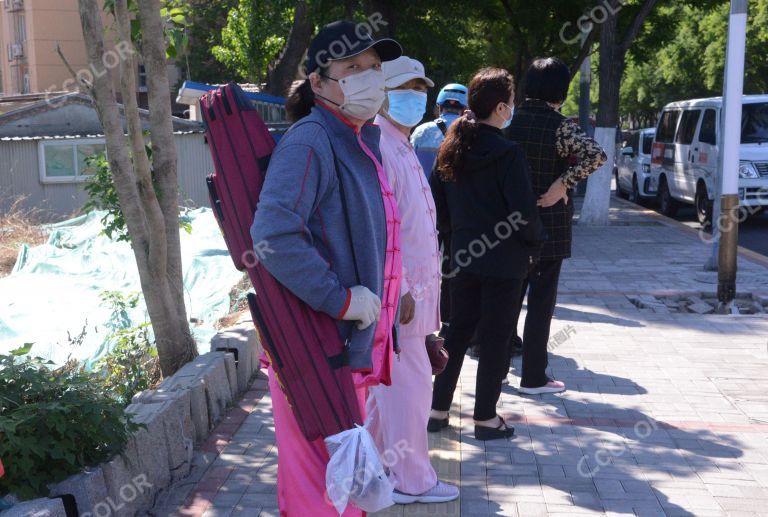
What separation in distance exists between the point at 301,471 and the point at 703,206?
14.2 meters

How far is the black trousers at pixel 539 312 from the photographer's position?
5.66 metres

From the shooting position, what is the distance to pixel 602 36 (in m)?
15.8

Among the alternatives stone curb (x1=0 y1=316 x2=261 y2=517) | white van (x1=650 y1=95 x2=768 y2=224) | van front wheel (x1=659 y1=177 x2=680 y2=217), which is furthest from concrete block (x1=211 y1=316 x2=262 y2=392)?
van front wheel (x1=659 y1=177 x2=680 y2=217)

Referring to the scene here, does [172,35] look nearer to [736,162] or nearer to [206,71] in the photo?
[736,162]

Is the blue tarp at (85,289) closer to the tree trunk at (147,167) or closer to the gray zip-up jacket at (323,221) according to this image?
the tree trunk at (147,167)

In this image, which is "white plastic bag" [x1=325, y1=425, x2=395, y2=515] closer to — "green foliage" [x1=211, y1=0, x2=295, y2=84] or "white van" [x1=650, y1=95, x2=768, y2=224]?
"white van" [x1=650, y1=95, x2=768, y2=224]

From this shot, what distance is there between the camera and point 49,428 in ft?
11.6

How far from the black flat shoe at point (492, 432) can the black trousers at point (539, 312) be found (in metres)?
0.68

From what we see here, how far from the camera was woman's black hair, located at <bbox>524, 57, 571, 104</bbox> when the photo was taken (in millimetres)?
5496

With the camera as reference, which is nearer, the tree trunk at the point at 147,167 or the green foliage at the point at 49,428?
the green foliage at the point at 49,428

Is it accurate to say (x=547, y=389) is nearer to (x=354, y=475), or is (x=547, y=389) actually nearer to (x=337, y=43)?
(x=354, y=475)

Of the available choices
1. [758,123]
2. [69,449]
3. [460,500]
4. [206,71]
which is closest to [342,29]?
[69,449]

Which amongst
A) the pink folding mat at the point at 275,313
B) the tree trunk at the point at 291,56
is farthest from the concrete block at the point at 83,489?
the tree trunk at the point at 291,56

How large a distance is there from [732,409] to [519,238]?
1.89m
